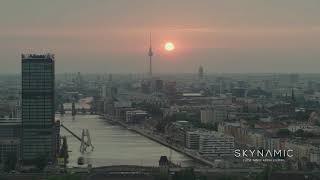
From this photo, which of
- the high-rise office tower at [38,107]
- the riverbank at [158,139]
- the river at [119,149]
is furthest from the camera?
the riverbank at [158,139]

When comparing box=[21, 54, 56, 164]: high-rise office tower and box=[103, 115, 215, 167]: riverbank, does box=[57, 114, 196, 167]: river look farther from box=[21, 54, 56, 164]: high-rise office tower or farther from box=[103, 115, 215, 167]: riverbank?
box=[21, 54, 56, 164]: high-rise office tower

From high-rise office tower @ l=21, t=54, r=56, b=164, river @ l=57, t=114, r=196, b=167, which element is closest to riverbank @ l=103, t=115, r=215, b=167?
river @ l=57, t=114, r=196, b=167

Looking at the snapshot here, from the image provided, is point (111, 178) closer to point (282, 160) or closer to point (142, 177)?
point (142, 177)

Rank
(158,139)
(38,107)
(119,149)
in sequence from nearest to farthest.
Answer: (38,107)
(119,149)
(158,139)

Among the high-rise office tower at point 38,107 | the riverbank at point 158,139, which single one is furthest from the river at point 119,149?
the high-rise office tower at point 38,107

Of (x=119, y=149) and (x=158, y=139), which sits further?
(x=158, y=139)

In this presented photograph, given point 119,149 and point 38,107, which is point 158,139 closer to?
point 119,149

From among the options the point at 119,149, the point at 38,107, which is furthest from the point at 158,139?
the point at 38,107

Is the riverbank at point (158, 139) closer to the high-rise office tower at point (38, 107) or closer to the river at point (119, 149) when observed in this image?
the river at point (119, 149)
